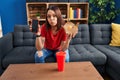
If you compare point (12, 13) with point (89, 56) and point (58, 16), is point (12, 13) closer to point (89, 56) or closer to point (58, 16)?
point (58, 16)

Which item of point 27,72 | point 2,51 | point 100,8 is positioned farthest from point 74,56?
point 100,8

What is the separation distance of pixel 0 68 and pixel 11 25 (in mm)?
1842

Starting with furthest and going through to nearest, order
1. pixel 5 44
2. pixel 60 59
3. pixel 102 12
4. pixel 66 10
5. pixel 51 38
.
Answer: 1. pixel 66 10
2. pixel 102 12
3. pixel 5 44
4. pixel 51 38
5. pixel 60 59

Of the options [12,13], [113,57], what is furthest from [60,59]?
[12,13]

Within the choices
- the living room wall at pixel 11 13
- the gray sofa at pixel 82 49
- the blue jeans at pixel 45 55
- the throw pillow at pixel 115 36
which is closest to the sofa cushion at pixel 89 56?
the gray sofa at pixel 82 49

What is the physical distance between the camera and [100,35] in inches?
106

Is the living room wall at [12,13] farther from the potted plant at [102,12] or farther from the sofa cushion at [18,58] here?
the sofa cushion at [18,58]

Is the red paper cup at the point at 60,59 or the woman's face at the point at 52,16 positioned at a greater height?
the woman's face at the point at 52,16

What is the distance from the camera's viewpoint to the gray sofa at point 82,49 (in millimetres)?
2039

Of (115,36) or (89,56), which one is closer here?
(89,56)

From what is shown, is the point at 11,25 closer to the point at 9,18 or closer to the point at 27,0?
the point at 9,18

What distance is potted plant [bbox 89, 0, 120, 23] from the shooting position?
3.37 meters

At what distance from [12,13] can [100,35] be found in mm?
2120

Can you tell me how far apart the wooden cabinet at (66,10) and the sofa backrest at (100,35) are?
2.53 feet
